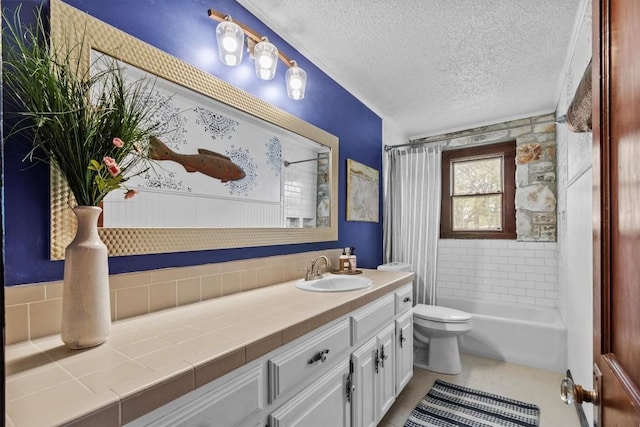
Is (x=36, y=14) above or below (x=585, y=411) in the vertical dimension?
above

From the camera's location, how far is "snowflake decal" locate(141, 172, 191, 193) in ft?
4.02

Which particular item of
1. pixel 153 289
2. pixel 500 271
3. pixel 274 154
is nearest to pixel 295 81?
pixel 274 154

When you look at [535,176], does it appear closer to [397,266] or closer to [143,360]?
[397,266]

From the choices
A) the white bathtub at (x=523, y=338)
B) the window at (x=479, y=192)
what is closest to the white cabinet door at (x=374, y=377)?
the white bathtub at (x=523, y=338)

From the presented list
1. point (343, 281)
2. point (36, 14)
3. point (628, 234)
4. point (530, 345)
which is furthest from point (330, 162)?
point (530, 345)

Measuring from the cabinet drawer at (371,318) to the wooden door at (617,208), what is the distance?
0.89m

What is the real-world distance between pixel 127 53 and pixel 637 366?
1635mm

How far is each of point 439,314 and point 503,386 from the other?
0.66 m

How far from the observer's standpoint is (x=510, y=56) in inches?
84.3

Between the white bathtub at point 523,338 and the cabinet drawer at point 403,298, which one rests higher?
the cabinet drawer at point 403,298

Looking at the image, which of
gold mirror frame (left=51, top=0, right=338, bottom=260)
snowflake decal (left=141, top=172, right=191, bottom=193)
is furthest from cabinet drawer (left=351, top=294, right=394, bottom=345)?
snowflake decal (left=141, top=172, right=191, bottom=193)

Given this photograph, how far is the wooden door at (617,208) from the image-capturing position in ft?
1.72

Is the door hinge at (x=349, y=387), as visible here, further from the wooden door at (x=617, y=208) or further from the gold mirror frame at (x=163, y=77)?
the wooden door at (x=617, y=208)

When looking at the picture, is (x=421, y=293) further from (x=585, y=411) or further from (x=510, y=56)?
(x=510, y=56)
